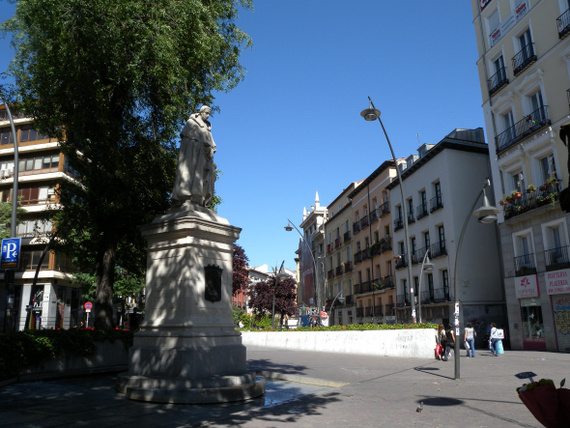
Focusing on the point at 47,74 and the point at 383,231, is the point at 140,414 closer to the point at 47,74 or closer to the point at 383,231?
the point at 47,74

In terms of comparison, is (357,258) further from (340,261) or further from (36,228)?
(36,228)

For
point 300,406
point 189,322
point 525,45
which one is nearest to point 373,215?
point 525,45

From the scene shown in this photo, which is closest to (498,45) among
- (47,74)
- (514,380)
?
(514,380)

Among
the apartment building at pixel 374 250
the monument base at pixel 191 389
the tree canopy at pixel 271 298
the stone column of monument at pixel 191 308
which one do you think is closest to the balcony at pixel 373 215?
the apartment building at pixel 374 250

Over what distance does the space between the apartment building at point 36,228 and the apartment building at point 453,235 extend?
92.4 ft

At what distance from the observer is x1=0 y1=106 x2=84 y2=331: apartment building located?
3900 centimetres

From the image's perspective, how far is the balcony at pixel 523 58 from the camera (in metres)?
25.0

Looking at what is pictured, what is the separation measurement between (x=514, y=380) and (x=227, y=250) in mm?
7699

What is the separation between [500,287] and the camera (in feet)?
100

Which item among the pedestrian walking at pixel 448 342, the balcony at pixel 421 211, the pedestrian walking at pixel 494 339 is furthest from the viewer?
the balcony at pixel 421 211

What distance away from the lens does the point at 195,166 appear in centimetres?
997

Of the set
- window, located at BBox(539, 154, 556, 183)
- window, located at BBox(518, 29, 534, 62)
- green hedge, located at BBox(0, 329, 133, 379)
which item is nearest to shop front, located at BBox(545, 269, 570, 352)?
window, located at BBox(539, 154, 556, 183)

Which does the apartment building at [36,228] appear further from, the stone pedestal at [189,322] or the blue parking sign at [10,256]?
the stone pedestal at [189,322]

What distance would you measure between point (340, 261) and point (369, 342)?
1313 inches
